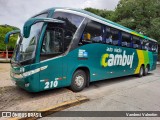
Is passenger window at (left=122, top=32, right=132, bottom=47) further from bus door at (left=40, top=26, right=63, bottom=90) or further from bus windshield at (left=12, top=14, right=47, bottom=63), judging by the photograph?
bus windshield at (left=12, top=14, right=47, bottom=63)

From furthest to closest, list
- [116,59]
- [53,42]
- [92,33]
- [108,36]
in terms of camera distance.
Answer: [116,59] → [108,36] → [92,33] → [53,42]

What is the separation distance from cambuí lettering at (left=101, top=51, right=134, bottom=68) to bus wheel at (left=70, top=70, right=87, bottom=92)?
4.96 feet

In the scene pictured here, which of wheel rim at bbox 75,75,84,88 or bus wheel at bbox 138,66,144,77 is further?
bus wheel at bbox 138,66,144,77

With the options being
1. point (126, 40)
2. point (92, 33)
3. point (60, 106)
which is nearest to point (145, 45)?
point (126, 40)

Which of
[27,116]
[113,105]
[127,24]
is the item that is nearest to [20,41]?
[27,116]

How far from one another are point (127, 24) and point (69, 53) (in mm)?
22554

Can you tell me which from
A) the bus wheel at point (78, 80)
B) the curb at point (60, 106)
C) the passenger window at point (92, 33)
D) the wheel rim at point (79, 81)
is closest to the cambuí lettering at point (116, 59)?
the passenger window at point (92, 33)

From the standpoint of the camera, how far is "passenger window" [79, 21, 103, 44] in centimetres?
769

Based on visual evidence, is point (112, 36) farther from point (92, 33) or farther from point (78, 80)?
point (78, 80)

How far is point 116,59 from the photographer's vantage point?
33.0ft

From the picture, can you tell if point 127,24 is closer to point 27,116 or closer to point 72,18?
point 72,18

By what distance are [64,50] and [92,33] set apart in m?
1.92

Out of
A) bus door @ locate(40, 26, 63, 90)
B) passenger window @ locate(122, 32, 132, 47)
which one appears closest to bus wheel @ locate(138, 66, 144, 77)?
passenger window @ locate(122, 32, 132, 47)

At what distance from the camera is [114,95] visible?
24.5 feet
